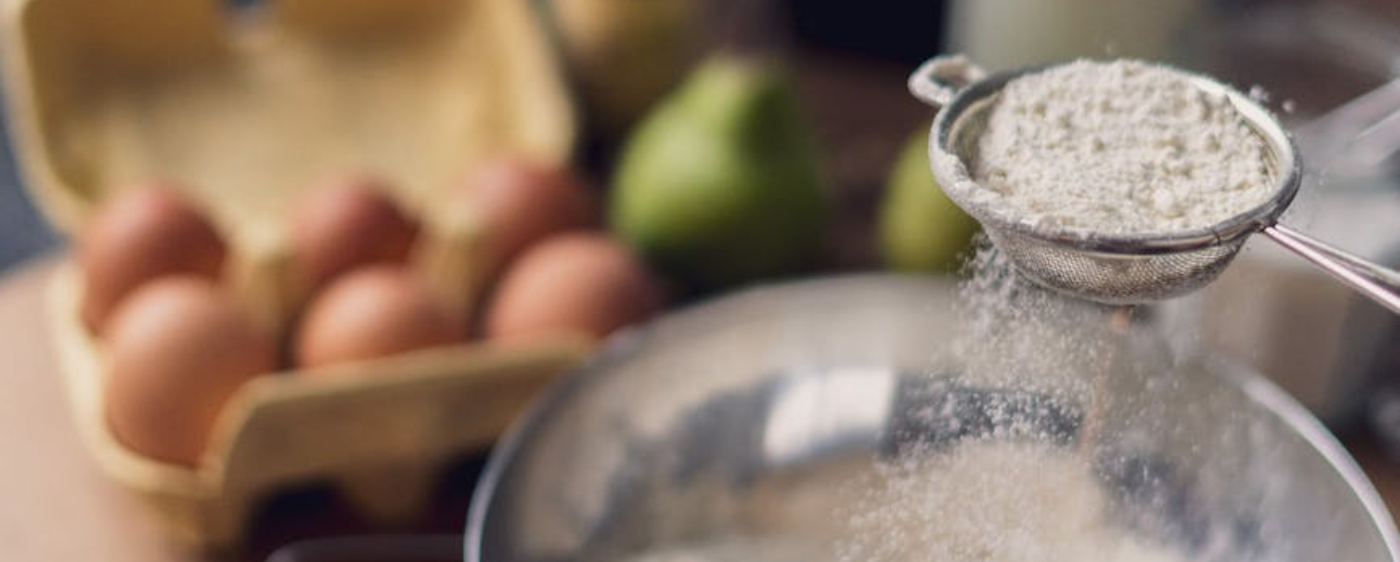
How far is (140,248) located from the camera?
0.70 meters

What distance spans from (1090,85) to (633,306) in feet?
0.94

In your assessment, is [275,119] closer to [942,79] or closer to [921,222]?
[921,222]

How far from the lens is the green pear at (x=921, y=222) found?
0.74 m

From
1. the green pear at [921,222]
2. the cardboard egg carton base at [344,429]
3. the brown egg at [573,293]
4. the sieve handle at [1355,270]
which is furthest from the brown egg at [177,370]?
the sieve handle at [1355,270]

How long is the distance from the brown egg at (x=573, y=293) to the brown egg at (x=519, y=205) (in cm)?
2

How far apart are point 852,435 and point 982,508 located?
0.15 meters

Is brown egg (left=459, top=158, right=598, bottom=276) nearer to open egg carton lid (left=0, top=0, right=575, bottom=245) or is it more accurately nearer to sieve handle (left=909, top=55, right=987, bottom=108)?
open egg carton lid (left=0, top=0, right=575, bottom=245)

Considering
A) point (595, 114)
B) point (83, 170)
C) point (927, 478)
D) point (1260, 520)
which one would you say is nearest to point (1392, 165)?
point (1260, 520)

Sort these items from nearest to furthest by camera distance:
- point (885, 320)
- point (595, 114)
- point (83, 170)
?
point (885, 320)
point (83, 170)
point (595, 114)

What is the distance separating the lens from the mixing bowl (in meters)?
0.52

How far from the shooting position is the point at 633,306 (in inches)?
27.5

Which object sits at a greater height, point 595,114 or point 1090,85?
point 1090,85

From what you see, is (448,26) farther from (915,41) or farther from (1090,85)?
(1090,85)

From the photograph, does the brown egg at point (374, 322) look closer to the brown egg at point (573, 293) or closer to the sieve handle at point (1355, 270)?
the brown egg at point (573, 293)
